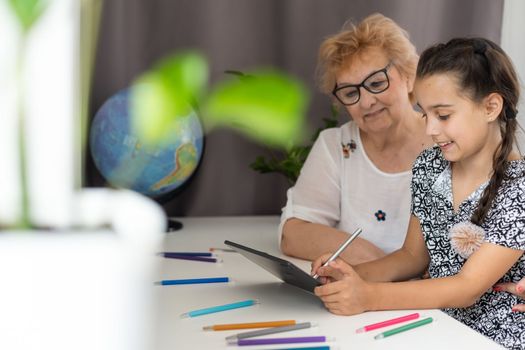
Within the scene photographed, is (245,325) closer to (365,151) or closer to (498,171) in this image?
(498,171)

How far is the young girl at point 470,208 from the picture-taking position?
Answer: 1.04 metres

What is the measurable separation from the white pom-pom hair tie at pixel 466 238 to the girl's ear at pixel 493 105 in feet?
0.56

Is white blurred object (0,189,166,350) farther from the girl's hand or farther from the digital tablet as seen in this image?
the girl's hand

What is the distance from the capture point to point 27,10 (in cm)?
178

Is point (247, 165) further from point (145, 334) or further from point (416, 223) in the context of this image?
point (145, 334)

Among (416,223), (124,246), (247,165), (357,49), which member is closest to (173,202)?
(247,165)

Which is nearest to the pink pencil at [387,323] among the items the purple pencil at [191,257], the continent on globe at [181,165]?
the purple pencil at [191,257]

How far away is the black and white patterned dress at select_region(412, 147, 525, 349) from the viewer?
1088 mm

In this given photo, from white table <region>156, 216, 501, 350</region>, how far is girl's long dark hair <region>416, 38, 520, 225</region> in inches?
9.5

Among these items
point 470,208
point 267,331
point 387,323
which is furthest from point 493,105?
point 267,331

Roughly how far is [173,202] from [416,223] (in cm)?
89

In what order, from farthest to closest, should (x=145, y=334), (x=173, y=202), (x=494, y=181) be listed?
(x=173, y=202) → (x=494, y=181) → (x=145, y=334)

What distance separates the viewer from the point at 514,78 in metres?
1.14

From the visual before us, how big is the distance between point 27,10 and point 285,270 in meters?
1.09
